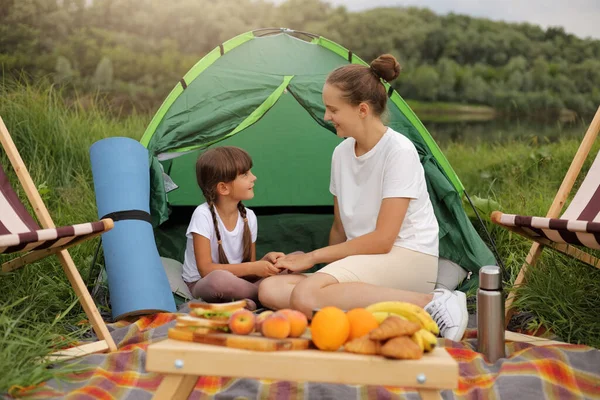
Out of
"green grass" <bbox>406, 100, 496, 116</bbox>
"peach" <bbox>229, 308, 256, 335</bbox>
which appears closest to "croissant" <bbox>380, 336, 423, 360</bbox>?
"peach" <bbox>229, 308, 256, 335</bbox>

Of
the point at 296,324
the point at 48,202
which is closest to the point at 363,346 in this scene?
the point at 296,324

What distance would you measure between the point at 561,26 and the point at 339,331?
27.8 ft

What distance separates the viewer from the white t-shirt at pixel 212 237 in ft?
10.8

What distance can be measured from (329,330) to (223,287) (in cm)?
143

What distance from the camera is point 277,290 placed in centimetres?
303

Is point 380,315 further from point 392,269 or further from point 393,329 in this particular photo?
point 392,269

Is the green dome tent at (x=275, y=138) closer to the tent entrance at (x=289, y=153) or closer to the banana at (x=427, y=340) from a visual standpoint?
the tent entrance at (x=289, y=153)

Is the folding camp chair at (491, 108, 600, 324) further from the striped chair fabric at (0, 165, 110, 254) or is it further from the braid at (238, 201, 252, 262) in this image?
the striped chair fabric at (0, 165, 110, 254)

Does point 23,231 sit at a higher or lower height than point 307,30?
lower

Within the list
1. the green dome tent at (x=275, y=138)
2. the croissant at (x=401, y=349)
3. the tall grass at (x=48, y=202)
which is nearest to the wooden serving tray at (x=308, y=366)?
the croissant at (x=401, y=349)

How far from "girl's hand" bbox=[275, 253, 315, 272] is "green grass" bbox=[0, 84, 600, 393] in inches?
33.5

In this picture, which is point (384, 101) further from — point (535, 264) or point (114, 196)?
point (114, 196)

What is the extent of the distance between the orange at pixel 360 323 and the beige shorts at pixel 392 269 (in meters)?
0.88

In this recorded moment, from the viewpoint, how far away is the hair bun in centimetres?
290
